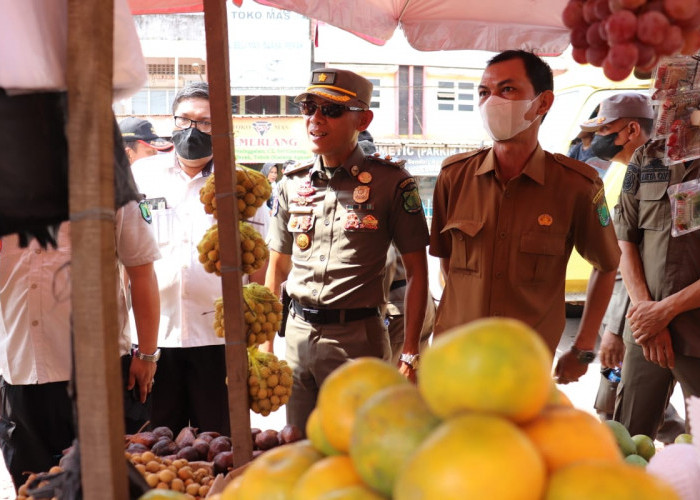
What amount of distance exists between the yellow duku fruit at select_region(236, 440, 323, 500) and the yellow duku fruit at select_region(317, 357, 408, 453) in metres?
0.06

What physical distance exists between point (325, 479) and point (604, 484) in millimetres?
375

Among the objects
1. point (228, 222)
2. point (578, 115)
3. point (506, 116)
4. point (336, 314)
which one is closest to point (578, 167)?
point (506, 116)

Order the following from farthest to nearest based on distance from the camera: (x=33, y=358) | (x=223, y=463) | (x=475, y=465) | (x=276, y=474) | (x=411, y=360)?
(x=411, y=360)
(x=33, y=358)
(x=223, y=463)
(x=276, y=474)
(x=475, y=465)

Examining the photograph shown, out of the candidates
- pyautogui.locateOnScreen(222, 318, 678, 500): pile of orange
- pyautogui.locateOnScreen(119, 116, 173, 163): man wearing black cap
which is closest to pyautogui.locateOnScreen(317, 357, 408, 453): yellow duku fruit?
pyautogui.locateOnScreen(222, 318, 678, 500): pile of orange

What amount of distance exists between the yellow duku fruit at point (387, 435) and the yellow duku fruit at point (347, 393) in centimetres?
7

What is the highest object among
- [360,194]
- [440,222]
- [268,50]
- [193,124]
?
[268,50]

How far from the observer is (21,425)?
2.59 meters

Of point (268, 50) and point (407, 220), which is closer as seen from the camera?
point (407, 220)

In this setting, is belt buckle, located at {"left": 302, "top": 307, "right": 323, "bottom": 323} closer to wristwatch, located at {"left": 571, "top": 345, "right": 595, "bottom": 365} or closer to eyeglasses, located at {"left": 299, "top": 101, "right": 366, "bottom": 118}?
eyeglasses, located at {"left": 299, "top": 101, "right": 366, "bottom": 118}

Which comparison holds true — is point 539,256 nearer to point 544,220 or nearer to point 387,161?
point 544,220

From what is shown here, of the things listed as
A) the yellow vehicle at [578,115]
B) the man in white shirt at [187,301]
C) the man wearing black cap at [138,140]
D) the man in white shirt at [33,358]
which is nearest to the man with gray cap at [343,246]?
the man in white shirt at [187,301]

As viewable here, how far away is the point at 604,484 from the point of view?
2.46 feet

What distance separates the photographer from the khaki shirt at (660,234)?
2947mm

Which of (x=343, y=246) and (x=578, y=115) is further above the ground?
(x=578, y=115)
